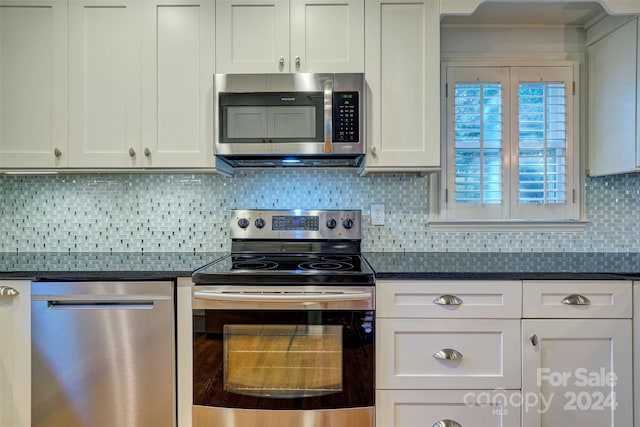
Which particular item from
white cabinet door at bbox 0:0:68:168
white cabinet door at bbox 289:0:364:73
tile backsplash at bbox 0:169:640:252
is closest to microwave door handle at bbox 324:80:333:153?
white cabinet door at bbox 289:0:364:73

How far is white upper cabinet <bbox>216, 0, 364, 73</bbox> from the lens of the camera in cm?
181

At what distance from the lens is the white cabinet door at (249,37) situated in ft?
5.95

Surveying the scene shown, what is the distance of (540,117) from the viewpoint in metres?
2.10

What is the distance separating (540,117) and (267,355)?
6.34 feet

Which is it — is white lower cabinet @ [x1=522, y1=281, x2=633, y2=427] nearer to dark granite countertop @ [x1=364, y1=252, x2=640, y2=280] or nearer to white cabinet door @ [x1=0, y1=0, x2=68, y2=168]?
dark granite countertop @ [x1=364, y1=252, x2=640, y2=280]

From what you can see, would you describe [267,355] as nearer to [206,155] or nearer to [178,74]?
[206,155]

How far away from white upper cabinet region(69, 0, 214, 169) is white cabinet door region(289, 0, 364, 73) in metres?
0.43

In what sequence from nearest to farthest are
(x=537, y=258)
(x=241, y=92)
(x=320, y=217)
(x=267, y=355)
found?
(x=267, y=355), (x=241, y=92), (x=537, y=258), (x=320, y=217)

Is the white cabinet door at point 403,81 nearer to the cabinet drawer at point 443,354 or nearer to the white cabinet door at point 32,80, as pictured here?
the cabinet drawer at point 443,354

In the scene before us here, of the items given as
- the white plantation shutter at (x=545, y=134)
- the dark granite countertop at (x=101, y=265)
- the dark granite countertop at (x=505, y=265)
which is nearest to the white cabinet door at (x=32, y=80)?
the dark granite countertop at (x=101, y=265)

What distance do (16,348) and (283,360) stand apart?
113 centimetres

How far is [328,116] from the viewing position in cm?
175

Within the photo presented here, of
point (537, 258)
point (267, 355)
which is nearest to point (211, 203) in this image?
point (267, 355)

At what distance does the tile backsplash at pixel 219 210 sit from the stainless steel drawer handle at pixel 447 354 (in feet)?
2.26
